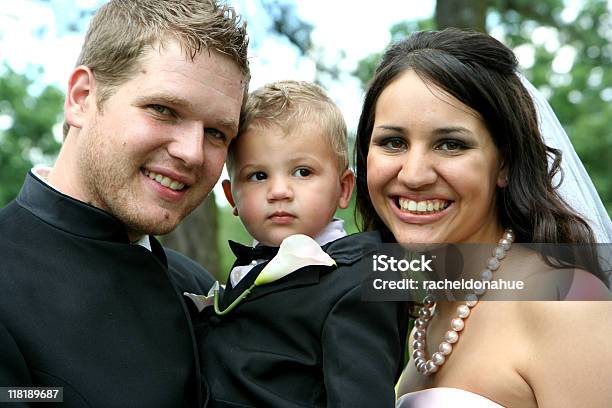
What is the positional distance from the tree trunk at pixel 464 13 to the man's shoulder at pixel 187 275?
3.57 metres

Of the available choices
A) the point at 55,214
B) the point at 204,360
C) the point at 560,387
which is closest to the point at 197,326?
the point at 204,360

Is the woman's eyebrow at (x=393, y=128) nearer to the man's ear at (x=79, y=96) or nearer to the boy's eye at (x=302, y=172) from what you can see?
the boy's eye at (x=302, y=172)

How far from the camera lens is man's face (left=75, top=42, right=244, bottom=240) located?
3215mm

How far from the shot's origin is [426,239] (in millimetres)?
3389

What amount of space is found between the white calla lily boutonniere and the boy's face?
243mm

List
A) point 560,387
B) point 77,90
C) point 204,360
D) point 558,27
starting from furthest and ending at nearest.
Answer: point 558,27 → point 77,90 → point 204,360 → point 560,387

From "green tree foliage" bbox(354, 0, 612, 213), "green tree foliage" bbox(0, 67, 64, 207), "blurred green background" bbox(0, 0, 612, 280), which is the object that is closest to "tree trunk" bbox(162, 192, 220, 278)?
"blurred green background" bbox(0, 0, 612, 280)

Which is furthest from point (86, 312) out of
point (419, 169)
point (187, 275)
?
point (419, 169)

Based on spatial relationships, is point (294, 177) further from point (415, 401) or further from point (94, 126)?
point (415, 401)

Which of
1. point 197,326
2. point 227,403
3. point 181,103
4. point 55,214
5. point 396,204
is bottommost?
point 227,403

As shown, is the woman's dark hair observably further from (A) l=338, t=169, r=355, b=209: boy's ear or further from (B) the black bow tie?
(B) the black bow tie

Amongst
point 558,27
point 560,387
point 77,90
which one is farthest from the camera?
point 558,27

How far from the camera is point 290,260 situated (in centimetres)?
311

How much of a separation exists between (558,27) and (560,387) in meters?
16.0
